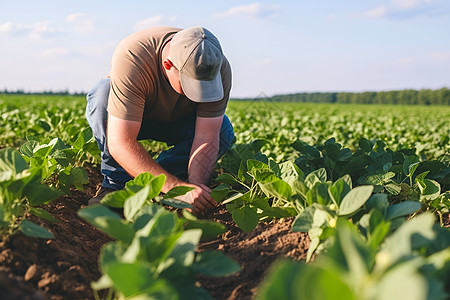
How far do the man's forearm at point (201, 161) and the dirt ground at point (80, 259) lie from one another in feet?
2.38

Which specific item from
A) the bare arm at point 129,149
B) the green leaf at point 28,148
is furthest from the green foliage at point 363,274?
the green leaf at point 28,148

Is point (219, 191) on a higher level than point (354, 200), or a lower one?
lower

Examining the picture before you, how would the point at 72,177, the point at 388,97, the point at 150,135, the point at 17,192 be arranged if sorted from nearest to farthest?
the point at 17,192 → the point at 72,177 → the point at 150,135 → the point at 388,97

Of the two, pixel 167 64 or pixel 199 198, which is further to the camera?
pixel 167 64

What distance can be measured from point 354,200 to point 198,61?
4.56 feet

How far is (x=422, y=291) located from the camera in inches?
28.1

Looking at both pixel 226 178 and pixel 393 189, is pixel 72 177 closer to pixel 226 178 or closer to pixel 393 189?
pixel 226 178

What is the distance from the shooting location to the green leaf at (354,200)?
1454 millimetres

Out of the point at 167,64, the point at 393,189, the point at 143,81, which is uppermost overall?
the point at 167,64

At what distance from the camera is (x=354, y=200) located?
1.49 m

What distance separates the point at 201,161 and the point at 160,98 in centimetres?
52

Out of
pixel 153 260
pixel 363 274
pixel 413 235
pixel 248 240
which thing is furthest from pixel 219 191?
pixel 363 274

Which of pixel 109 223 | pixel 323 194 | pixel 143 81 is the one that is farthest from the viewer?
pixel 143 81

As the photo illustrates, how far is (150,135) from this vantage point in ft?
11.8
